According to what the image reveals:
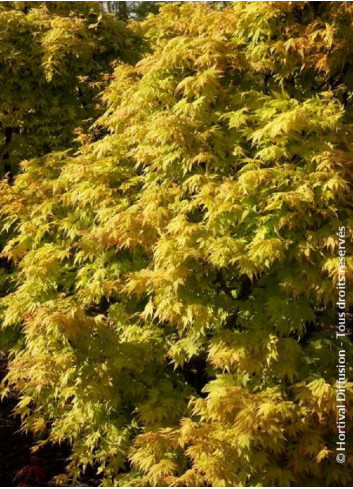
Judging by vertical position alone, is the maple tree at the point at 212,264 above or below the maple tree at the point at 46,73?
below

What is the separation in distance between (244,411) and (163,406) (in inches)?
39.6

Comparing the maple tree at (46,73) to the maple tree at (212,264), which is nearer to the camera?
the maple tree at (212,264)

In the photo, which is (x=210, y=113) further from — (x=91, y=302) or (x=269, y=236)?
(x=91, y=302)

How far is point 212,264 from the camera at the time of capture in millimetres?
4570

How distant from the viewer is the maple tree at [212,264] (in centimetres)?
427

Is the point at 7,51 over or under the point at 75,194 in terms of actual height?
over

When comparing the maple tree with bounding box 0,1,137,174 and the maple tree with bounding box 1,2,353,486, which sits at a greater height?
the maple tree with bounding box 0,1,137,174

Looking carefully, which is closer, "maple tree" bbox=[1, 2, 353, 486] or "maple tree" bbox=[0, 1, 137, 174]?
"maple tree" bbox=[1, 2, 353, 486]

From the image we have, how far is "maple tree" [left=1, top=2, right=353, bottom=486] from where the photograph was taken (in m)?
4.27

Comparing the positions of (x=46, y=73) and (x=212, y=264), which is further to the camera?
(x=46, y=73)

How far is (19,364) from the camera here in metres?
4.94

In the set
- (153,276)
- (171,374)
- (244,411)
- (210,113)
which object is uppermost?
(210,113)

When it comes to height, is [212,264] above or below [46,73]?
below

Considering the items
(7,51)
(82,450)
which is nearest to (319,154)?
(82,450)
